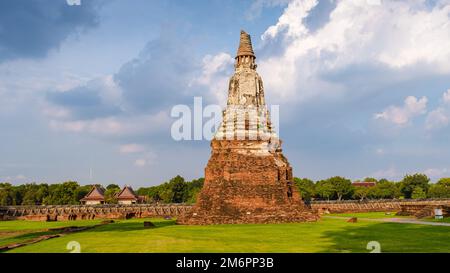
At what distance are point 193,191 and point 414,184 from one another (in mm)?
46260

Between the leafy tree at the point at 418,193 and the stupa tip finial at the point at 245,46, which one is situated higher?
the stupa tip finial at the point at 245,46

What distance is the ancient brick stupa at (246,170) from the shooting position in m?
31.1

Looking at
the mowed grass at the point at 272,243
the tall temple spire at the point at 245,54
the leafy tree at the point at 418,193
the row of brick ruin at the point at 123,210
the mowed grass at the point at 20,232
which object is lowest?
the mowed grass at the point at 20,232

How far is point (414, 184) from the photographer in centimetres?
8825

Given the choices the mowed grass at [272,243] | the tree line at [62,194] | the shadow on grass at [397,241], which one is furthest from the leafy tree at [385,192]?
the mowed grass at [272,243]

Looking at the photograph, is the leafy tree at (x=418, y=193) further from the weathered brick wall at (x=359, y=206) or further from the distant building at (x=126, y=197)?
the distant building at (x=126, y=197)

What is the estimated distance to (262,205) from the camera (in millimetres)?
31578

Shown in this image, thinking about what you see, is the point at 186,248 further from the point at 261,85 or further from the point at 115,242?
the point at 261,85

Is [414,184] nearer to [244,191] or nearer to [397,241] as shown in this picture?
[244,191]

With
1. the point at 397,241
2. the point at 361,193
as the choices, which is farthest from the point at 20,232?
the point at 361,193

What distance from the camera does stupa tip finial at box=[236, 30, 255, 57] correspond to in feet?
126

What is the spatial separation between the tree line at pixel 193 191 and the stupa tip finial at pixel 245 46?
39794 mm
